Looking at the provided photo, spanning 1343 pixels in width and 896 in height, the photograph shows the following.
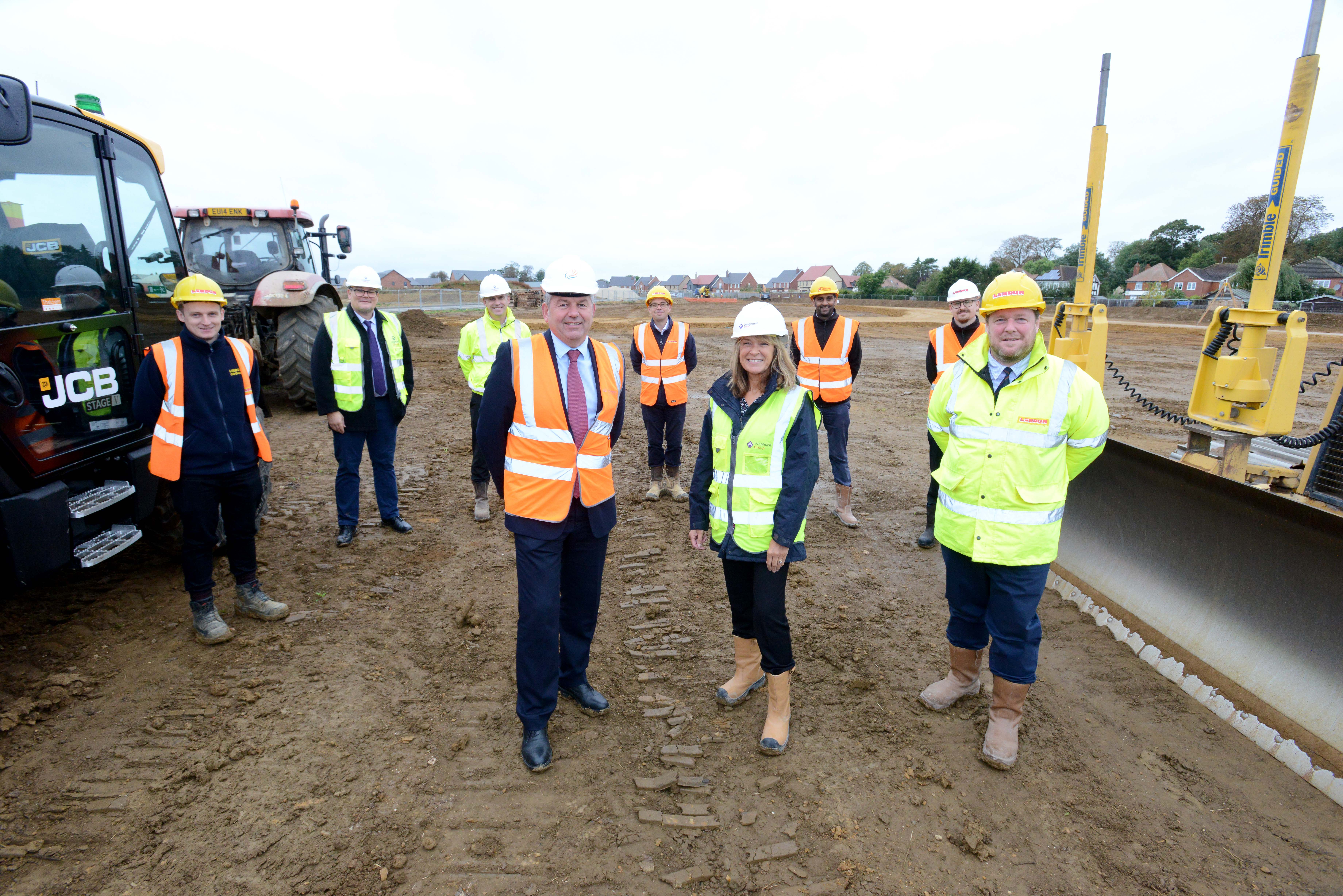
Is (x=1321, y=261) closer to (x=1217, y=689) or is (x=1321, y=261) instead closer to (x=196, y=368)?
(x=1217, y=689)

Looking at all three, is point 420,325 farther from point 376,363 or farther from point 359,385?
point 359,385

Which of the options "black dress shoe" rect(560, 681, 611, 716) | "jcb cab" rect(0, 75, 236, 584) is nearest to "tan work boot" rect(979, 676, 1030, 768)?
"black dress shoe" rect(560, 681, 611, 716)

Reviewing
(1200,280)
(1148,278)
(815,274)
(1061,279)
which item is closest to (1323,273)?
(1200,280)

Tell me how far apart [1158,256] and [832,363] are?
242 ft

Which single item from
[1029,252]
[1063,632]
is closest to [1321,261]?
[1029,252]

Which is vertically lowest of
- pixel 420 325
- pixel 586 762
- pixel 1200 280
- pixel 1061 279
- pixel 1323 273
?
pixel 586 762

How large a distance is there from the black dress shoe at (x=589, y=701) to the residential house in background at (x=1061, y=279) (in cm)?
2257

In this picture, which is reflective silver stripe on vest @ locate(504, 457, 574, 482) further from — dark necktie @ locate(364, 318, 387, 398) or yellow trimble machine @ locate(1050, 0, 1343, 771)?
yellow trimble machine @ locate(1050, 0, 1343, 771)

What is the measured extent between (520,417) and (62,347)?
249 cm

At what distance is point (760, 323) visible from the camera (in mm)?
2773

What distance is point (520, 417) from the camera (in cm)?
271

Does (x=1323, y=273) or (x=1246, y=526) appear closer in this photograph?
(x=1246, y=526)

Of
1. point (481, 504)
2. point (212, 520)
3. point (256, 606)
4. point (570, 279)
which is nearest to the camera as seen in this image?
point (570, 279)

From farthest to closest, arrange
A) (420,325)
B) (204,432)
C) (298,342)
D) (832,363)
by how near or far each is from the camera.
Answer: (420,325)
(298,342)
(832,363)
(204,432)
